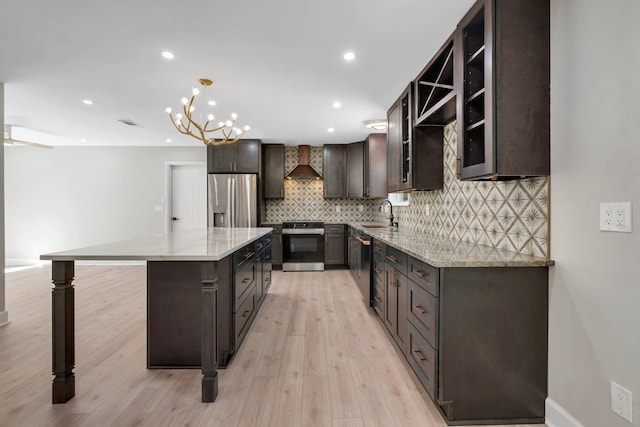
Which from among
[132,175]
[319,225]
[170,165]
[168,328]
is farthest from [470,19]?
[132,175]

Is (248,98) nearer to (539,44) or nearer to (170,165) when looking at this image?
(539,44)

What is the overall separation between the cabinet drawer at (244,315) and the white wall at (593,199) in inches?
81.6

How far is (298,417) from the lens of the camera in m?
1.69

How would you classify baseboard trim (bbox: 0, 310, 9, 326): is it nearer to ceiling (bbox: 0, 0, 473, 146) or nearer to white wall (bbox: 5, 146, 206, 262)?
ceiling (bbox: 0, 0, 473, 146)

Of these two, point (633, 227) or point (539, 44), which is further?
point (539, 44)

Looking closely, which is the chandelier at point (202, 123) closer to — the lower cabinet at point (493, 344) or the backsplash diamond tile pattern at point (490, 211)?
the backsplash diamond tile pattern at point (490, 211)

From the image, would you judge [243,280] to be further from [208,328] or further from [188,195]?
[188,195]

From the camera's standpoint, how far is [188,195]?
21.3ft

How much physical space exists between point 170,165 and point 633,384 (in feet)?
23.1

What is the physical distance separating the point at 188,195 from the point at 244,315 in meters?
4.58

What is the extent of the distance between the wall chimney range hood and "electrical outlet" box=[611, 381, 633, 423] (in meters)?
4.90

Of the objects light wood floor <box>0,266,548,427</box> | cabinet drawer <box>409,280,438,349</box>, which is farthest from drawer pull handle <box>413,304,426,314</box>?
light wood floor <box>0,266,548,427</box>

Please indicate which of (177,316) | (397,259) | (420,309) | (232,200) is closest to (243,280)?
(177,316)

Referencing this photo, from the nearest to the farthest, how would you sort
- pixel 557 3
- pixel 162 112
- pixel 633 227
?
1. pixel 633 227
2. pixel 557 3
3. pixel 162 112
